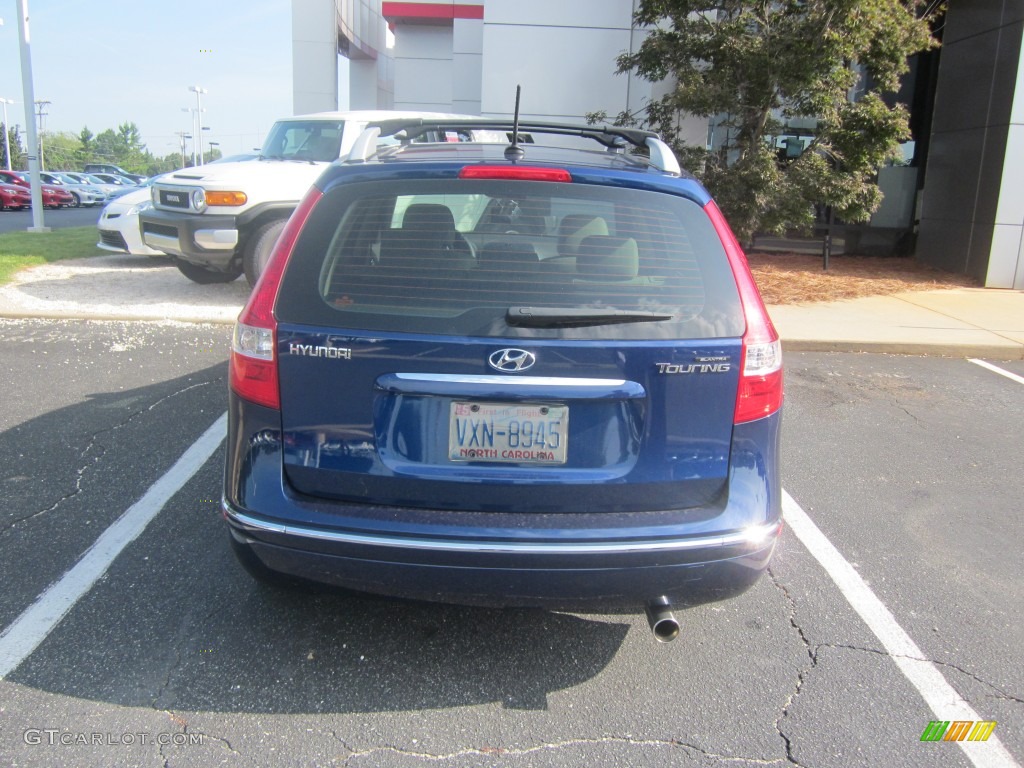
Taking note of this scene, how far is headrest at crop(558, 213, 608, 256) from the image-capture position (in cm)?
265

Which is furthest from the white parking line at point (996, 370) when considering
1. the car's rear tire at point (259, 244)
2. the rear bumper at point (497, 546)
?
the car's rear tire at point (259, 244)

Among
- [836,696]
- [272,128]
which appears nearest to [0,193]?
[272,128]

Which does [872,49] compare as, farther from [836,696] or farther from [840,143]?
[836,696]

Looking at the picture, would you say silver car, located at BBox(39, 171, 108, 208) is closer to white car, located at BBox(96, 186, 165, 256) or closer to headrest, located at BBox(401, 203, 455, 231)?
white car, located at BBox(96, 186, 165, 256)

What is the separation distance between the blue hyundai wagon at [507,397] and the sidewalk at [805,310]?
18.8 ft

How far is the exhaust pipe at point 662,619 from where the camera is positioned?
8.34 ft

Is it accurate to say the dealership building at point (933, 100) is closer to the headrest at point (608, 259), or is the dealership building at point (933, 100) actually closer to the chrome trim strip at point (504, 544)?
the headrest at point (608, 259)

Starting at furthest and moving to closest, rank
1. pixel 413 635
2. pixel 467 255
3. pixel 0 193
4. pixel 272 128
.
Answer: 1. pixel 0 193
2. pixel 272 128
3. pixel 413 635
4. pixel 467 255

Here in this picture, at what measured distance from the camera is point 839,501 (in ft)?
14.6

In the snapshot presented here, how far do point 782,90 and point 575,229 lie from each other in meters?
9.09

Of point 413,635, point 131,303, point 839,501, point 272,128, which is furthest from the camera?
point 272,128

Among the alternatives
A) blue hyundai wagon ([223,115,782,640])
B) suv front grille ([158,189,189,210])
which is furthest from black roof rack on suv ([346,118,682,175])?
suv front grille ([158,189,189,210])

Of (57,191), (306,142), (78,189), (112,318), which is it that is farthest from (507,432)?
(78,189)

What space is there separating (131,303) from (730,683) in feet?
25.9
